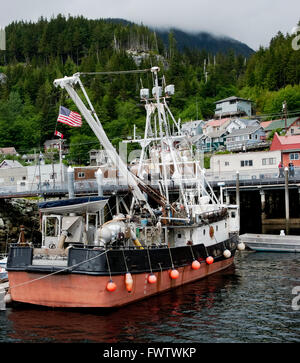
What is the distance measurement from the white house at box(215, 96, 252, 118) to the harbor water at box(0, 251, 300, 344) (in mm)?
89072

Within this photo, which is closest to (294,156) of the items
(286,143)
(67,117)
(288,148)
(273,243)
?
(288,148)

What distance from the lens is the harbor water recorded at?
13.2 m

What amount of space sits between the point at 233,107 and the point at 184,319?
95.1 meters

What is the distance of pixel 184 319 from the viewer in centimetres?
1511

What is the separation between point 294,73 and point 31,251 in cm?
10614

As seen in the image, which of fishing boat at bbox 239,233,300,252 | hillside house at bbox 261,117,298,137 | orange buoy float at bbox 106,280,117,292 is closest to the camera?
orange buoy float at bbox 106,280,117,292

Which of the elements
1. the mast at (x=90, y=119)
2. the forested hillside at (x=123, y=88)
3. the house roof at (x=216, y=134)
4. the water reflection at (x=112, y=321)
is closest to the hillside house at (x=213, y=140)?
the house roof at (x=216, y=134)

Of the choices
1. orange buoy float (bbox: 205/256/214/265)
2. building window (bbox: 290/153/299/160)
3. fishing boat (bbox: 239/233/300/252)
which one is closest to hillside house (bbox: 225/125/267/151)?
building window (bbox: 290/153/299/160)

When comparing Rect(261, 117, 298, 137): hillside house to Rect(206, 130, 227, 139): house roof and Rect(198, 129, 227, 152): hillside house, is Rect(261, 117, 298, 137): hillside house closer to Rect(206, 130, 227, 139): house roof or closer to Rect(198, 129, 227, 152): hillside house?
Rect(206, 130, 227, 139): house roof

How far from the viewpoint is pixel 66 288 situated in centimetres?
1542

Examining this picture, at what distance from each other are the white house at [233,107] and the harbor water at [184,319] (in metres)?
89.1

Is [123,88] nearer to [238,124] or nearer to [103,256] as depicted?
[238,124]

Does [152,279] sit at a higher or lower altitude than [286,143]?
lower
